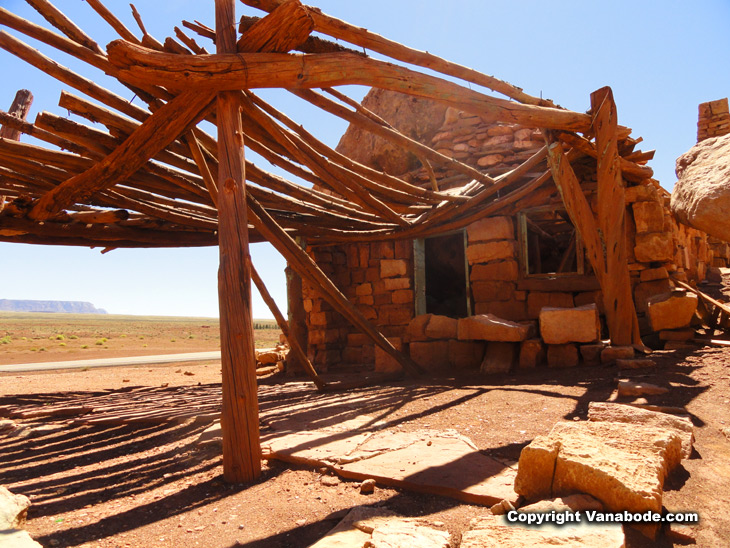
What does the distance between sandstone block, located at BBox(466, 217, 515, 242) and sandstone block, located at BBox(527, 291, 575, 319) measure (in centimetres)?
102

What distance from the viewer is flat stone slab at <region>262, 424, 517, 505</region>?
2643 mm

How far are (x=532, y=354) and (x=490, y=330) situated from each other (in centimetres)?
64

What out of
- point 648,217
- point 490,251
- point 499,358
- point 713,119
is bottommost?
point 499,358

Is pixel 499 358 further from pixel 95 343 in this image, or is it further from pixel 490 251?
pixel 95 343

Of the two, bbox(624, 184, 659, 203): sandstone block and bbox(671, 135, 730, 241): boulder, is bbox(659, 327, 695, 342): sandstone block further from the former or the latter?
bbox(671, 135, 730, 241): boulder

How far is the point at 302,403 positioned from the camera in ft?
17.6

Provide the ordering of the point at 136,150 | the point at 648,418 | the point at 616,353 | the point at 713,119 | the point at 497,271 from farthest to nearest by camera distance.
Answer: the point at 713,119 < the point at 497,271 < the point at 616,353 < the point at 136,150 < the point at 648,418

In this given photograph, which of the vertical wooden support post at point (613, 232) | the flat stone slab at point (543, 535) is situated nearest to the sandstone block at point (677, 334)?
the vertical wooden support post at point (613, 232)

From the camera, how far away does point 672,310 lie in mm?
6262

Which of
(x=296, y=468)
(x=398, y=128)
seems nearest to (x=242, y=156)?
(x=296, y=468)

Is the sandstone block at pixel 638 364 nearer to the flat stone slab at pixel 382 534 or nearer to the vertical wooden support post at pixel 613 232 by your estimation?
the vertical wooden support post at pixel 613 232

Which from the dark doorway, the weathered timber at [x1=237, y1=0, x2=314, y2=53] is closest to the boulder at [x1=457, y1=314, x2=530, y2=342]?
the weathered timber at [x1=237, y1=0, x2=314, y2=53]

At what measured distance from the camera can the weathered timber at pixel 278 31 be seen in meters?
3.20

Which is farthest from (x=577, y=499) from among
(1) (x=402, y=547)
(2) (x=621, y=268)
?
(2) (x=621, y=268)
